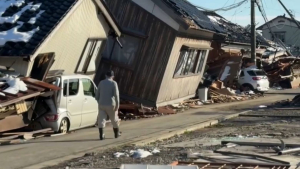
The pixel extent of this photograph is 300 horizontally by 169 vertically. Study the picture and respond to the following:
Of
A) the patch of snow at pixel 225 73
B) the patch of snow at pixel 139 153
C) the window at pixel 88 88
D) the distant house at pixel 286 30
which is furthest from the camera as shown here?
the distant house at pixel 286 30

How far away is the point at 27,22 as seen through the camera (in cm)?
1725

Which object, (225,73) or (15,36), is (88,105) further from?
(225,73)

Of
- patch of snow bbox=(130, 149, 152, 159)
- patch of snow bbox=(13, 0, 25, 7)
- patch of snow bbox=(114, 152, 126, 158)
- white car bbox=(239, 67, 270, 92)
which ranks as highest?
patch of snow bbox=(13, 0, 25, 7)

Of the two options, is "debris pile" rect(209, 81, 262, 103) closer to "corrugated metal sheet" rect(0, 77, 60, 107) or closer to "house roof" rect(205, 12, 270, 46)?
"house roof" rect(205, 12, 270, 46)

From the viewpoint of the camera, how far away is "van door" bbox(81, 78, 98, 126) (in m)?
17.1

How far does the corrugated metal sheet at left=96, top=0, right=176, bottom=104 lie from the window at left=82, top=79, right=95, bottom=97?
6.23 m

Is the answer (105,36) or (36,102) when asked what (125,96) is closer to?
(105,36)

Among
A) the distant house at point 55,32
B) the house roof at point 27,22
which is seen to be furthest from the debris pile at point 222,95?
the house roof at point 27,22

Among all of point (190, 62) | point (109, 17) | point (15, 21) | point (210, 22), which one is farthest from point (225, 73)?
point (15, 21)

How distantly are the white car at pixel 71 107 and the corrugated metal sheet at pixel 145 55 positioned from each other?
616 centimetres

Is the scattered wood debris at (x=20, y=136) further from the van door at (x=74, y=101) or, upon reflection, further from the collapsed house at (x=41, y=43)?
the van door at (x=74, y=101)

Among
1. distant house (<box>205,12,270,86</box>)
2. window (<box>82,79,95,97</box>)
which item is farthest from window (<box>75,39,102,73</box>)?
distant house (<box>205,12,270,86</box>)

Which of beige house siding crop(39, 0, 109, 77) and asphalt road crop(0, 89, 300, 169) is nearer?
asphalt road crop(0, 89, 300, 169)

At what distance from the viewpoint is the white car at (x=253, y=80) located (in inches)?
1407
